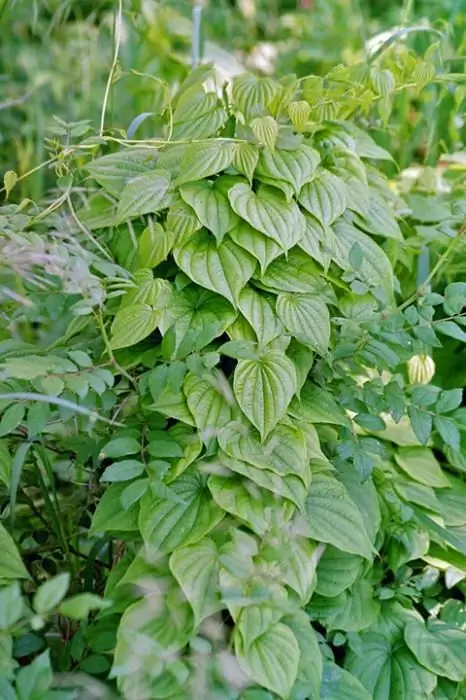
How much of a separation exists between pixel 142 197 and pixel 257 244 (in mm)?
154

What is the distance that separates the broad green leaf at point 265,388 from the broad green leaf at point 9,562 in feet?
1.02

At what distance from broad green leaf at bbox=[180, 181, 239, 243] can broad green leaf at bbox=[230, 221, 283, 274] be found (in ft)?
0.04

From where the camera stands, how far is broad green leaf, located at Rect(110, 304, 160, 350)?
3.60 ft

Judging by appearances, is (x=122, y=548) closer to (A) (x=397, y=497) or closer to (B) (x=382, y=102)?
(A) (x=397, y=497)

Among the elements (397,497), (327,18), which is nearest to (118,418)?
(397,497)

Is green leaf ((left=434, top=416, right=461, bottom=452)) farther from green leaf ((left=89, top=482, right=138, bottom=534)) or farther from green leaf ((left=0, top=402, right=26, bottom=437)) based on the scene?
green leaf ((left=0, top=402, right=26, bottom=437))

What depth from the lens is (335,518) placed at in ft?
3.71

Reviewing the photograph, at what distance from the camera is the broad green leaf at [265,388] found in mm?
→ 1092

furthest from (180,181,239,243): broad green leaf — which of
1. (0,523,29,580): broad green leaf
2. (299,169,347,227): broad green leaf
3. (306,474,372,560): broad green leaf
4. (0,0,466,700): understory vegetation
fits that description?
(0,523,29,580): broad green leaf

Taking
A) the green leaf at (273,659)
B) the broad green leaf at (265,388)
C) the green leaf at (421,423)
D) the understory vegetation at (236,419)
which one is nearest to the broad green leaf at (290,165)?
the understory vegetation at (236,419)

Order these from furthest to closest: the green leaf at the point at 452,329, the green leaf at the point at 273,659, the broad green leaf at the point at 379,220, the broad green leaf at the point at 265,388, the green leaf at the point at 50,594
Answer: the broad green leaf at the point at 379,220
the green leaf at the point at 452,329
the broad green leaf at the point at 265,388
the green leaf at the point at 273,659
the green leaf at the point at 50,594

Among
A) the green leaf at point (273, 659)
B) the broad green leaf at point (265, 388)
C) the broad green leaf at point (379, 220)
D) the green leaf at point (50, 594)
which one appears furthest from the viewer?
the broad green leaf at point (379, 220)

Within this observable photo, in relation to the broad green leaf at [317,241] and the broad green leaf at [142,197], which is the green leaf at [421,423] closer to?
the broad green leaf at [317,241]

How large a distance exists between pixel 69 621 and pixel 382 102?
2.79ft
